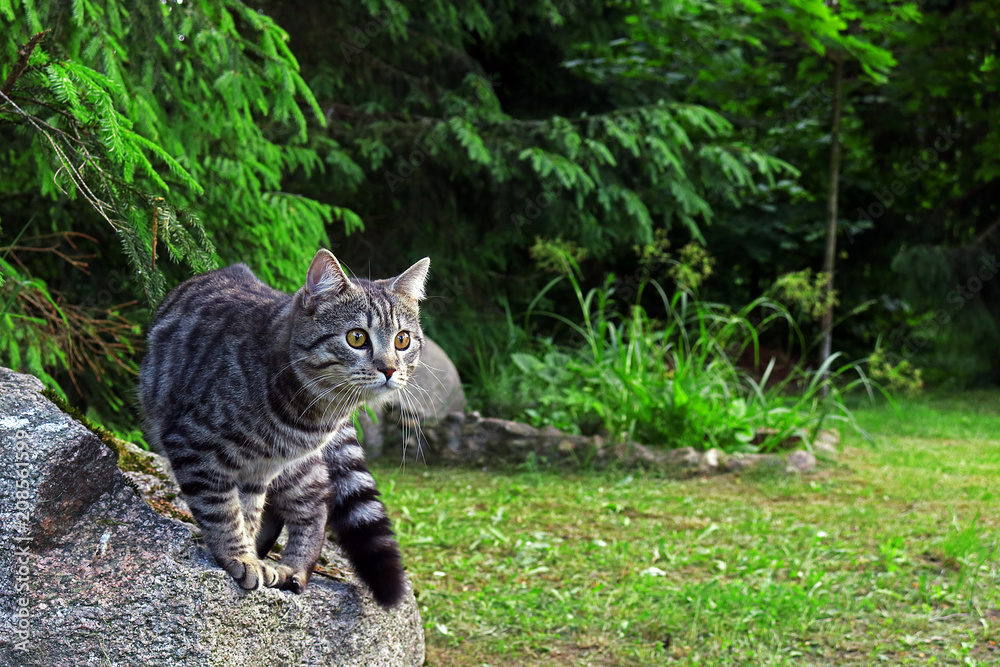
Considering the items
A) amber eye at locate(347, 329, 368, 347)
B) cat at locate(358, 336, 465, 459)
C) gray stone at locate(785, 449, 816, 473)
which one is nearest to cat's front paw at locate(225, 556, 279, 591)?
amber eye at locate(347, 329, 368, 347)

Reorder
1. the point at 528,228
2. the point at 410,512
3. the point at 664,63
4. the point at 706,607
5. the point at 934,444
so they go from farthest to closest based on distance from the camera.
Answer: the point at 664,63 < the point at 528,228 < the point at 934,444 < the point at 410,512 < the point at 706,607

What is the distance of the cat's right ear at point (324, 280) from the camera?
2.47 meters

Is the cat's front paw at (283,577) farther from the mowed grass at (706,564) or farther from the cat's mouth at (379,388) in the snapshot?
the mowed grass at (706,564)

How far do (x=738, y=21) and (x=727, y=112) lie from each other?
2.54 m

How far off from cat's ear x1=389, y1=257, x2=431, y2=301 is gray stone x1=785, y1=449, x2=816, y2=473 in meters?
4.18

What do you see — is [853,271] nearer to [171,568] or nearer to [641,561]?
[641,561]

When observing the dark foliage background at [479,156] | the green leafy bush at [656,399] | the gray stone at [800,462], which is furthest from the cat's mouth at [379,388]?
the gray stone at [800,462]

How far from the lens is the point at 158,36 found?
360 cm

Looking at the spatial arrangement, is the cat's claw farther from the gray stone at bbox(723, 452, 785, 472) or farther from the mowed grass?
the gray stone at bbox(723, 452, 785, 472)

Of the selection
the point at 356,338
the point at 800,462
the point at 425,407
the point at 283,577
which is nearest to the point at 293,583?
the point at 283,577

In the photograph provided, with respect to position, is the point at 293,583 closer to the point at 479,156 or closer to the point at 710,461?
the point at 710,461

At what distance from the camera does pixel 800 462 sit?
611cm

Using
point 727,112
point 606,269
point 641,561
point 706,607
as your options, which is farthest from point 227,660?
point 727,112

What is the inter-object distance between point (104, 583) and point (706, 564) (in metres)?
2.80
